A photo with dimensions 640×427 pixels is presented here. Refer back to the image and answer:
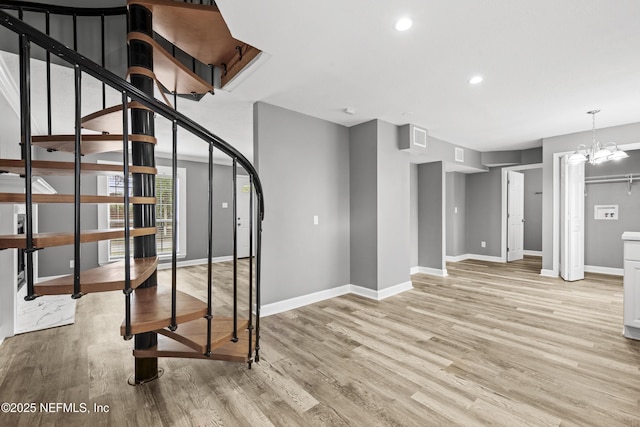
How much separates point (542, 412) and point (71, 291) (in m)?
2.56

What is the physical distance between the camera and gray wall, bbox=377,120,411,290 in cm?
402

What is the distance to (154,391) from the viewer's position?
1.96 m

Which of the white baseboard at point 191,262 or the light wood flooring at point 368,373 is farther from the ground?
the white baseboard at point 191,262

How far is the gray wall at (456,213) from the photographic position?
6582mm

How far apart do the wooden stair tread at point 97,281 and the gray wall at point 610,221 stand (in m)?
7.27

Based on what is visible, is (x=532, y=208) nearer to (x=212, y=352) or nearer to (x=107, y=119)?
(x=212, y=352)

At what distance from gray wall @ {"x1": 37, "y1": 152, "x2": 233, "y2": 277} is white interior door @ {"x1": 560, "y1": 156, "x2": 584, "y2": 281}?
21.4 feet

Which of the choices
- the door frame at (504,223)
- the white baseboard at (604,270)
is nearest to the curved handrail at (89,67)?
the door frame at (504,223)

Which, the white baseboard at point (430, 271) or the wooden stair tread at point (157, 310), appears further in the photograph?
the white baseboard at point (430, 271)

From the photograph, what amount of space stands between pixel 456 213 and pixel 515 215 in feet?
4.54

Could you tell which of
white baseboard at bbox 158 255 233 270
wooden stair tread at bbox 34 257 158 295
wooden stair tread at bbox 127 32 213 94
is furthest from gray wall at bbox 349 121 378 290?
white baseboard at bbox 158 255 233 270

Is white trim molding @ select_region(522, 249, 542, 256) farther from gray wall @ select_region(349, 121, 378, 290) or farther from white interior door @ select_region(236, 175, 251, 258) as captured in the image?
white interior door @ select_region(236, 175, 251, 258)

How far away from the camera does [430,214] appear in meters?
5.50

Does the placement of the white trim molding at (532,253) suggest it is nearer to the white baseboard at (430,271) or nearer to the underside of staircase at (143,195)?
the white baseboard at (430,271)
